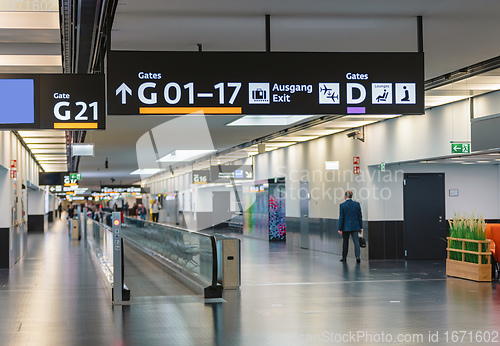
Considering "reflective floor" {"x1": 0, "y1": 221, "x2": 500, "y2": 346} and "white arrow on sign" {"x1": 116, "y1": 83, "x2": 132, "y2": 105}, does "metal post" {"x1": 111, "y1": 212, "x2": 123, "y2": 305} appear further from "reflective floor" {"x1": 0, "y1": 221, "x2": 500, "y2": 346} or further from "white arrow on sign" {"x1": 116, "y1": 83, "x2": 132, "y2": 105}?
"white arrow on sign" {"x1": 116, "y1": 83, "x2": 132, "y2": 105}

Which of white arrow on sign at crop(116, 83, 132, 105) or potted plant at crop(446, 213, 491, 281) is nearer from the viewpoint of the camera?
white arrow on sign at crop(116, 83, 132, 105)

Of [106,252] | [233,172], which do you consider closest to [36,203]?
A: [233,172]

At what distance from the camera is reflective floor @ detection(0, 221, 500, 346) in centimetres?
747

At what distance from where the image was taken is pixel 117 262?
1014cm

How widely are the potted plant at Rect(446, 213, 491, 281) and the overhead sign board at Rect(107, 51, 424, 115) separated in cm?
591

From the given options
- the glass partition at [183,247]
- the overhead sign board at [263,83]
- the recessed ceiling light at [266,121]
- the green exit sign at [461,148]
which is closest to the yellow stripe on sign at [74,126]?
the overhead sign board at [263,83]

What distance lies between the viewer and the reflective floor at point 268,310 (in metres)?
7.47

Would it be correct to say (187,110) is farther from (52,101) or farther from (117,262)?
(117,262)

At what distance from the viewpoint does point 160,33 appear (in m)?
7.96

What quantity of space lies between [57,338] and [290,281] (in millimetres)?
5870

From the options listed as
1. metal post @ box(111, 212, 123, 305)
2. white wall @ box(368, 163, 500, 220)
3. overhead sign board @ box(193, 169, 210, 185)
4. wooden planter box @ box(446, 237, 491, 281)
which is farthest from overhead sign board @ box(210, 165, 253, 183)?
metal post @ box(111, 212, 123, 305)

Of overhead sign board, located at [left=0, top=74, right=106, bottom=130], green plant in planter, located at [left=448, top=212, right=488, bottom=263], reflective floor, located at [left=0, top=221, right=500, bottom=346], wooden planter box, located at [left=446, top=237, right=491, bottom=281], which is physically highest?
overhead sign board, located at [left=0, top=74, right=106, bottom=130]

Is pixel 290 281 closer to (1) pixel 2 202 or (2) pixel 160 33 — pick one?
(2) pixel 160 33

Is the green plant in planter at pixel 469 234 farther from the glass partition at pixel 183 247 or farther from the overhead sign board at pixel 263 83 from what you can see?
the overhead sign board at pixel 263 83
